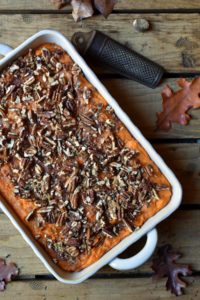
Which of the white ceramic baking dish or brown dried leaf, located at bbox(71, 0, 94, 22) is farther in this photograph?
brown dried leaf, located at bbox(71, 0, 94, 22)

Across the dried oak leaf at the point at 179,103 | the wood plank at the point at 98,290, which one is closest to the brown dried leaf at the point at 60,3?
the dried oak leaf at the point at 179,103

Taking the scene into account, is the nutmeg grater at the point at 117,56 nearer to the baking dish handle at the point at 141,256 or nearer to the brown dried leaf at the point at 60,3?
the brown dried leaf at the point at 60,3

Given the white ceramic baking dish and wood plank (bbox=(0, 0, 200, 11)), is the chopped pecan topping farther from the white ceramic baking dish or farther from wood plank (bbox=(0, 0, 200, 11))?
wood plank (bbox=(0, 0, 200, 11))

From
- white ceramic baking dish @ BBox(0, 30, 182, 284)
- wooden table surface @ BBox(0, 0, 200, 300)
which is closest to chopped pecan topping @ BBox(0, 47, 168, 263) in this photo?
white ceramic baking dish @ BBox(0, 30, 182, 284)

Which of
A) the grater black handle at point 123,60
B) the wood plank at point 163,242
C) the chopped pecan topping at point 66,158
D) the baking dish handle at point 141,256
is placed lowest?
the wood plank at point 163,242

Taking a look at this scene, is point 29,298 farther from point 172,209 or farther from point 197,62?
point 197,62

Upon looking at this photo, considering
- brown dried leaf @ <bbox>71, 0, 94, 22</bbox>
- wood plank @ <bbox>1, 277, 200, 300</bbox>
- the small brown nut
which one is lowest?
wood plank @ <bbox>1, 277, 200, 300</bbox>
